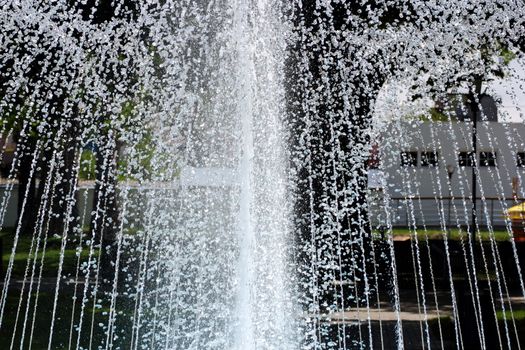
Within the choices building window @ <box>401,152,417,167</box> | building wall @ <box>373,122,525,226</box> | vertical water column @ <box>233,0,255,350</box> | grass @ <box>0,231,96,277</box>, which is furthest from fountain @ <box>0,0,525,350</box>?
building wall @ <box>373,122,525,226</box>

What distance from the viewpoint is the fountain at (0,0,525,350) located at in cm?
748

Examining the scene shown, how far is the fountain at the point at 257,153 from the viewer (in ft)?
24.6

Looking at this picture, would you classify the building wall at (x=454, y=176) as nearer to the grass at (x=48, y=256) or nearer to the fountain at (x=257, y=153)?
the grass at (x=48, y=256)

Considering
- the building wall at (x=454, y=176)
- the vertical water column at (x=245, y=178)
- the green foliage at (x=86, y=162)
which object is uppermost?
the building wall at (x=454, y=176)

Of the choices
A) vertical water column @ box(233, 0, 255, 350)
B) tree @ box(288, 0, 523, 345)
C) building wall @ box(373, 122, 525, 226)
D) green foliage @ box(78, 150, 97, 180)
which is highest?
building wall @ box(373, 122, 525, 226)

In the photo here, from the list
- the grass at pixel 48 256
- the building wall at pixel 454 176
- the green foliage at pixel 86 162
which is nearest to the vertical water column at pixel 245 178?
the grass at pixel 48 256

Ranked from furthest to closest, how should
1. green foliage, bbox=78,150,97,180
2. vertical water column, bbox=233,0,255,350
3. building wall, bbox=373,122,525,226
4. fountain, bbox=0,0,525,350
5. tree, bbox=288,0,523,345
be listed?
building wall, bbox=373,122,525,226 → green foliage, bbox=78,150,97,180 → tree, bbox=288,0,523,345 → fountain, bbox=0,0,525,350 → vertical water column, bbox=233,0,255,350

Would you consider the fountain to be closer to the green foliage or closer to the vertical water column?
the vertical water column

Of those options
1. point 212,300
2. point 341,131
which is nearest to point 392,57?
point 341,131

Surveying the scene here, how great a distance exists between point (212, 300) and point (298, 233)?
3.02 metres

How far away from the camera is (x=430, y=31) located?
33.1 ft

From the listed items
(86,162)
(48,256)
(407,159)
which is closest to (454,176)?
(407,159)

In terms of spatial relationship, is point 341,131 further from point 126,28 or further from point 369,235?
point 126,28

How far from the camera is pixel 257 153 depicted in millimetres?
7285
